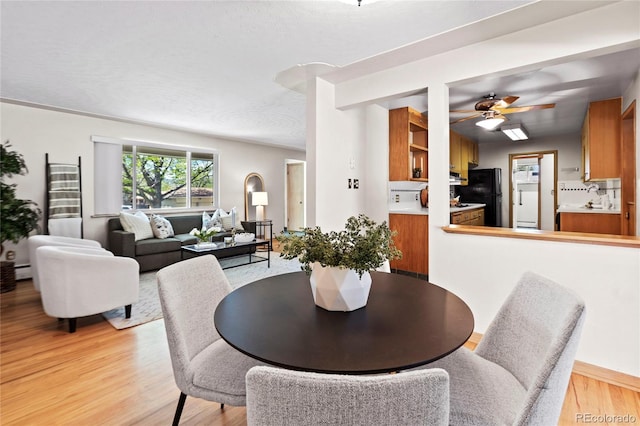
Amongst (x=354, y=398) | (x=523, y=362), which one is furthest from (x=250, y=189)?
(x=354, y=398)

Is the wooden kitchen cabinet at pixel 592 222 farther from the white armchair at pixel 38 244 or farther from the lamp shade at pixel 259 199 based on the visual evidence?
the white armchair at pixel 38 244

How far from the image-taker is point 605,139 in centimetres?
378

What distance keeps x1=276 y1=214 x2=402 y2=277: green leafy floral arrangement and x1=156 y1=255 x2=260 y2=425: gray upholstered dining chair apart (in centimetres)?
52

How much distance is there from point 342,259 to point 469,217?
15.6ft

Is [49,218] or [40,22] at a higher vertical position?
[40,22]

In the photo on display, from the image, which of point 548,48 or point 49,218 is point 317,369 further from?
point 49,218

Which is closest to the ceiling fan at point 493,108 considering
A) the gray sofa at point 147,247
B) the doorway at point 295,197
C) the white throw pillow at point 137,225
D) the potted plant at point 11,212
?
the gray sofa at point 147,247

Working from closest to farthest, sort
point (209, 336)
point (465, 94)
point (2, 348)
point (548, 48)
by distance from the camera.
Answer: point (209, 336)
point (548, 48)
point (2, 348)
point (465, 94)

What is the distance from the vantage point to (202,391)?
121 cm

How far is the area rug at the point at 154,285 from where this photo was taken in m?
2.93

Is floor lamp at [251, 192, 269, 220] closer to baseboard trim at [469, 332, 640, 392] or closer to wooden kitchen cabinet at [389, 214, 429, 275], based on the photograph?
wooden kitchen cabinet at [389, 214, 429, 275]

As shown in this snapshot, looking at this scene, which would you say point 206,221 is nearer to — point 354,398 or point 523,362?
point 523,362

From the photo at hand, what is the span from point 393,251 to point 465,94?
10.3 feet

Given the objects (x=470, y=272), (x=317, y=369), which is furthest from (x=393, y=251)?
(x=470, y=272)
